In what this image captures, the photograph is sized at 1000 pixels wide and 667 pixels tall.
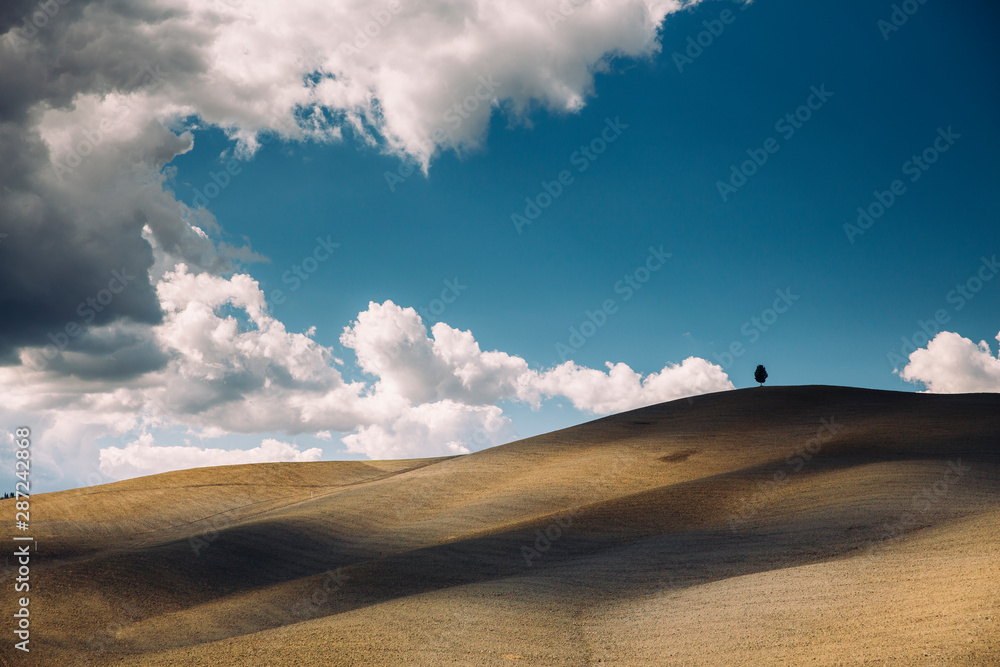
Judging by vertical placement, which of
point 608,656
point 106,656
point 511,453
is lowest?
point 608,656

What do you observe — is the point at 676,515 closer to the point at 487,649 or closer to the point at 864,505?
the point at 864,505

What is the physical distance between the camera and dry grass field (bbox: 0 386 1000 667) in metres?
9.33

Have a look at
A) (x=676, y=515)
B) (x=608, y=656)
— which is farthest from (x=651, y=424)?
(x=608, y=656)

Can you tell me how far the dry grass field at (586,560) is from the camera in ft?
30.6

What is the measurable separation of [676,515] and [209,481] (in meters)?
31.0

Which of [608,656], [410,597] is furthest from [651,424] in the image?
[608,656]

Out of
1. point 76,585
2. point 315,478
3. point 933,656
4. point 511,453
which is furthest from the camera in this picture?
point 315,478

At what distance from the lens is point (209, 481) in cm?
3866

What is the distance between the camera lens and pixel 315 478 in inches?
1641

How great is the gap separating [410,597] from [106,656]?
562 centimetres

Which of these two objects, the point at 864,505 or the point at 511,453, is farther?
the point at 511,453

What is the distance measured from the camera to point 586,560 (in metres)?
16.6

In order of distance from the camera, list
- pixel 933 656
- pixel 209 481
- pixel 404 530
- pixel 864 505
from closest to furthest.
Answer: pixel 933 656
pixel 864 505
pixel 404 530
pixel 209 481

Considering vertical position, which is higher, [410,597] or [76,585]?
[76,585]
